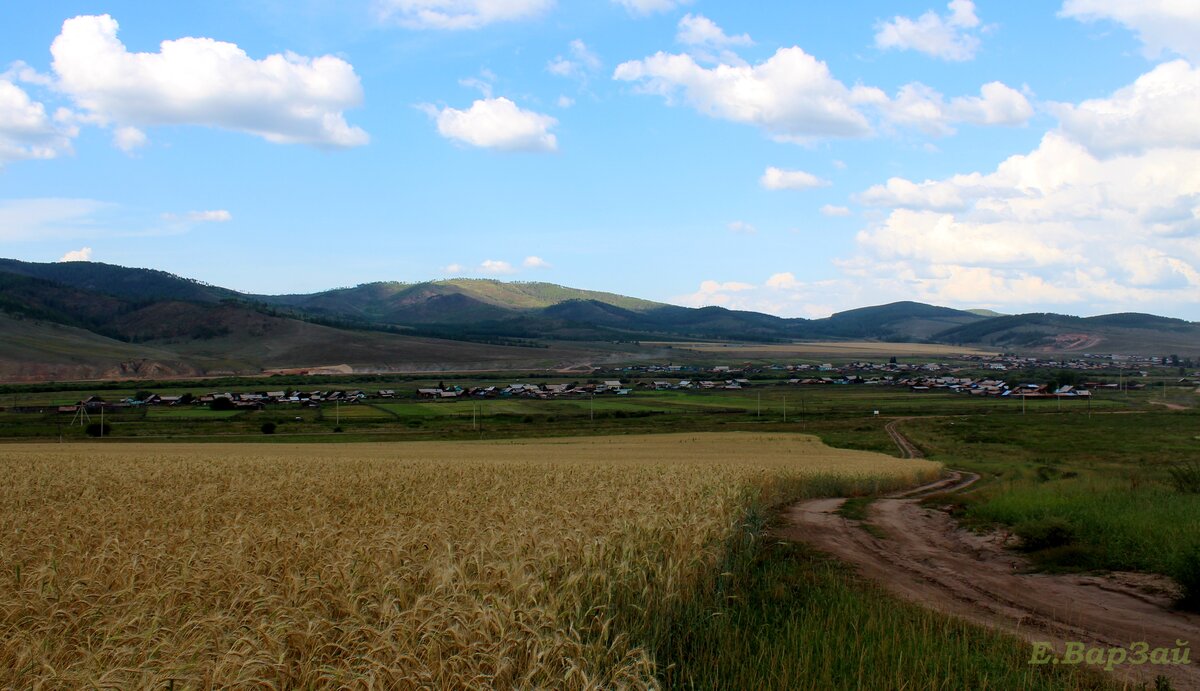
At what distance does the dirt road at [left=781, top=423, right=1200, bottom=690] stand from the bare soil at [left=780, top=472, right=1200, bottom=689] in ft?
0.04

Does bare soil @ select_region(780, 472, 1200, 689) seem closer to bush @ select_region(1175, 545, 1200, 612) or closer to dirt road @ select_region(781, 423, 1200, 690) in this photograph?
dirt road @ select_region(781, 423, 1200, 690)

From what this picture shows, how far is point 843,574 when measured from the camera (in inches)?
459

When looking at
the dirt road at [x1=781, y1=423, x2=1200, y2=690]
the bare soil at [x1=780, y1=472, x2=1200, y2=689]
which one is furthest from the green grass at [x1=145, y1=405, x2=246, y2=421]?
the dirt road at [x1=781, y1=423, x2=1200, y2=690]

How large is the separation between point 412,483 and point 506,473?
2874 millimetres

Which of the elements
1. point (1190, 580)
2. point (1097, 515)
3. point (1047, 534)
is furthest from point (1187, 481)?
point (1190, 580)

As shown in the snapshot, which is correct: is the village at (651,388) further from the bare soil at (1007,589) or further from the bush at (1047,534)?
the bush at (1047,534)

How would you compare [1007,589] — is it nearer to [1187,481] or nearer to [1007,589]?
[1007,589]

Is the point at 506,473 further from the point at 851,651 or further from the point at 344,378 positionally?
the point at 344,378

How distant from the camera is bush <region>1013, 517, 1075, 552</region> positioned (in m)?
14.6

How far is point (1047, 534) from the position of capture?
14.8 metres

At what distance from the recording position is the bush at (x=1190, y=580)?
34.5 ft

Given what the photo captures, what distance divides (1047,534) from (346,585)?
43.6 feet

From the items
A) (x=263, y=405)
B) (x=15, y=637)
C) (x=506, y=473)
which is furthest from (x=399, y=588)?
(x=263, y=405)

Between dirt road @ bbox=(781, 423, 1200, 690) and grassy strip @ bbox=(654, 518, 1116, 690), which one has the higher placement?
grassy strip @ bbox=(654, 518, 1116, 690)
